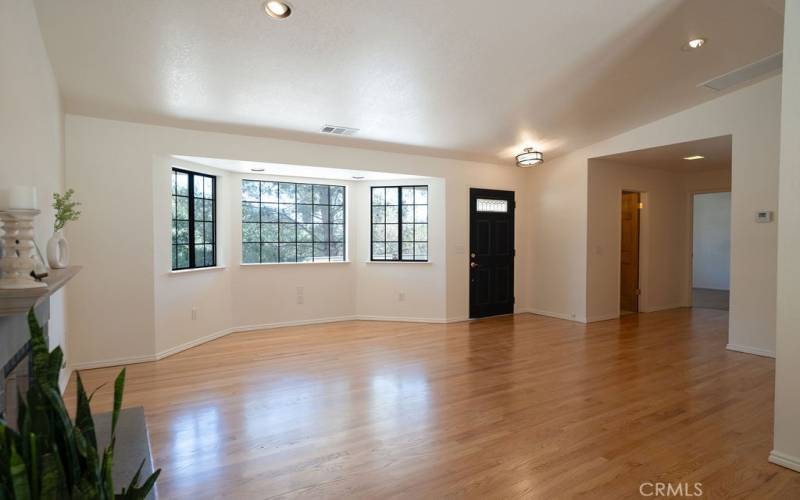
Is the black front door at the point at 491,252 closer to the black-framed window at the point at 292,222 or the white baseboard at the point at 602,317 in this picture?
the white baseboard at the point at 602,317

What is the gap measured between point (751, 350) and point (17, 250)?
6.40 metres

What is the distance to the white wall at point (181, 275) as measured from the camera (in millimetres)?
4039

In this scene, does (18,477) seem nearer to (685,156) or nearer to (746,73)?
(746,73)

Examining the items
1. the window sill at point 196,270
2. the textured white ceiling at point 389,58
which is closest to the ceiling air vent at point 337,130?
the textured white ceiling at point 389,58

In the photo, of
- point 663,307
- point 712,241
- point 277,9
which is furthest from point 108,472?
point 712,241

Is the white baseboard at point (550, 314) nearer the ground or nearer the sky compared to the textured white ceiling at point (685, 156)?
nearer the ground

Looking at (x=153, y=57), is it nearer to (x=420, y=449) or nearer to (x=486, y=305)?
(x=420, y=449)

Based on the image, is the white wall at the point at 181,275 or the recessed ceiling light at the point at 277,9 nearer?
the recessed ceiling light at the point at 277,9

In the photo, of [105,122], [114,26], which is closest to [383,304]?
[105,122]

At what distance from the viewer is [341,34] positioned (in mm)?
3016

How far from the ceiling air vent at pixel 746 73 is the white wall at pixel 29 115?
5.65 m

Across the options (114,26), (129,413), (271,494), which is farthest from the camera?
(114,26)

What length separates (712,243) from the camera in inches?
394

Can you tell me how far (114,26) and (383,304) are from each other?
186 inches
